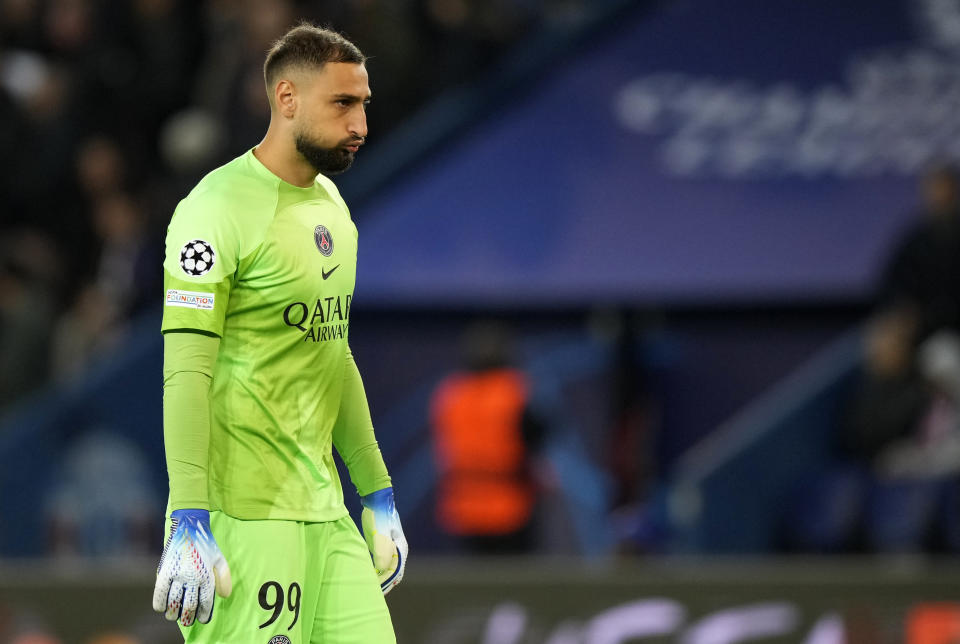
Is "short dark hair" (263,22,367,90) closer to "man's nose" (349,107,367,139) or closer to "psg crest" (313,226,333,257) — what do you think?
"man's nose" (349,107,367,139)

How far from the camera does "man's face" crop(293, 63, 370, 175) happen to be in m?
3.87

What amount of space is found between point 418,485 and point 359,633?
645 centimetres

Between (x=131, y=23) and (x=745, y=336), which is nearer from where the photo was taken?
(x=745, y=336)

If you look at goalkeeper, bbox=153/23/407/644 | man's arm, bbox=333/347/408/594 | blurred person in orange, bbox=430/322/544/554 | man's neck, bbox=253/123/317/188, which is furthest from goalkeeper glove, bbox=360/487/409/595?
blurred person in orange, bbox=430/322/544/554

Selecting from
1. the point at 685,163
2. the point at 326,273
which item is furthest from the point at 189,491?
the point at 685,163

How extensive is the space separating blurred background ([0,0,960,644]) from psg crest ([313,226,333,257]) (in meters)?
5.05

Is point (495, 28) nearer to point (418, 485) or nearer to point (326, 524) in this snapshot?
point (418, 485)

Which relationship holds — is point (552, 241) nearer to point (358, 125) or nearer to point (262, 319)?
Answer: point (358, 125)

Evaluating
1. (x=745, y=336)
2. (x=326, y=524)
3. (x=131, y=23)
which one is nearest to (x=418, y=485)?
(x=745, y=336)

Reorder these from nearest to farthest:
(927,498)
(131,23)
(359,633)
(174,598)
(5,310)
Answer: (174,598) < (359,633) < (927,498) < (5,310) < (131,23)

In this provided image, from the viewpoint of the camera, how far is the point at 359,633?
3949mm

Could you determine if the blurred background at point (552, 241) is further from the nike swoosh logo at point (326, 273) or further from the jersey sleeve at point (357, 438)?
the nike swoosh logo at point (326, 273)

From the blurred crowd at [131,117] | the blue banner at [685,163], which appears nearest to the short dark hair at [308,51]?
the blurred crowd at [131,117]

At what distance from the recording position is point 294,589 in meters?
3.86
